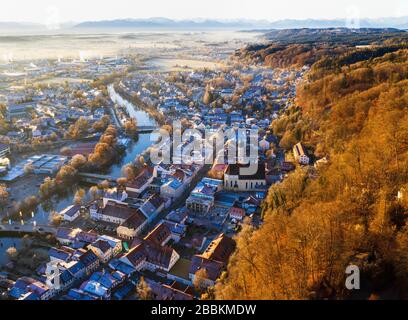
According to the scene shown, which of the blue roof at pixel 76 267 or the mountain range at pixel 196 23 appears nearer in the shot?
the blue roof at pixel 76 267

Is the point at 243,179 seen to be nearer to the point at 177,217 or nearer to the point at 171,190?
the point at 171,190

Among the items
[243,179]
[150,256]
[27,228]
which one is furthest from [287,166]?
[27,228]

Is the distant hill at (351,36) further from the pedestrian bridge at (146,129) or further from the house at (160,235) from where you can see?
the house at (160,235)

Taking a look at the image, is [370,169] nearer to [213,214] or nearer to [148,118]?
[213,214]

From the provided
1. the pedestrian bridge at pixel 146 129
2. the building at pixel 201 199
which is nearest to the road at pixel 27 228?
the building at pixel 201 199

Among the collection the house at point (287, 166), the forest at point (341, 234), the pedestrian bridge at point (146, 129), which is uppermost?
the forest at point (341, 234)

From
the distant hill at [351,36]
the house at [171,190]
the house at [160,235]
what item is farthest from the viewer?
the distant hill at [351,36]

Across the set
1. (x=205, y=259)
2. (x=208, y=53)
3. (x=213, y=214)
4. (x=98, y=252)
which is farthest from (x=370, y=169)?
(x=208, y=53)
